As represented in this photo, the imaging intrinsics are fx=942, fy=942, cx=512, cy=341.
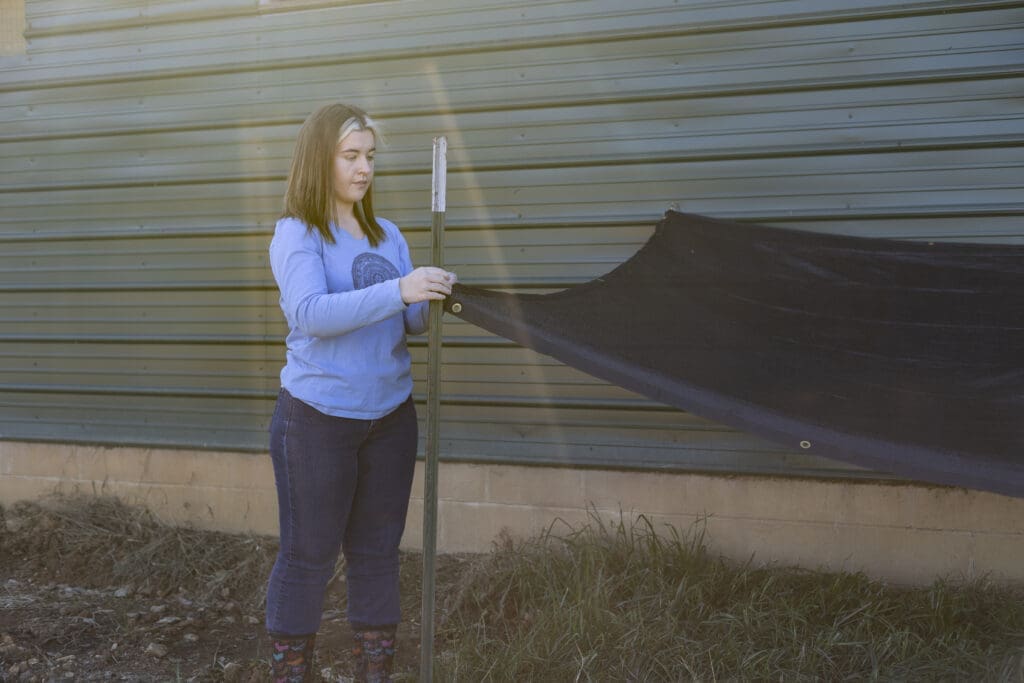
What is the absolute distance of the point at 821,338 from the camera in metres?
2.86

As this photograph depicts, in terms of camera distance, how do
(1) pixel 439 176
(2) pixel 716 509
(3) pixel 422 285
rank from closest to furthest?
(3) pixel 422 285
(1) pixel 439 176
(2) pixel 716 509

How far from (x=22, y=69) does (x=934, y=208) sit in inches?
182

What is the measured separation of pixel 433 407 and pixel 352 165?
740 mm

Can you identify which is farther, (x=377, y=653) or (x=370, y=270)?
(x=377, y=653)

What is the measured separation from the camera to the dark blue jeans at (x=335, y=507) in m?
2.69

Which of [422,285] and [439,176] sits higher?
[439,176]

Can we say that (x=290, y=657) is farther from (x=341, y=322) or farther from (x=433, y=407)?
(x=341, y=322)

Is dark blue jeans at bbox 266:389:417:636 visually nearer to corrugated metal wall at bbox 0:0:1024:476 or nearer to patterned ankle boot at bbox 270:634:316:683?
patterned ankle boot at bbox 270:634:316:683

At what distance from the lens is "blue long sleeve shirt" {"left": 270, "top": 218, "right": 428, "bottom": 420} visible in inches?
100

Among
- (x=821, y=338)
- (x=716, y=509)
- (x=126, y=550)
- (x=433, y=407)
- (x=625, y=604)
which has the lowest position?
(x=126, y=550)

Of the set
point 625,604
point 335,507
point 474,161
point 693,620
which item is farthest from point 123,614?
point 474,161

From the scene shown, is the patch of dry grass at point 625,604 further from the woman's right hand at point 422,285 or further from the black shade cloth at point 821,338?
the woman's right hand at point 422,285

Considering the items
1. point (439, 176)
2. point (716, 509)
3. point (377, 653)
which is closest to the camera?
point (439, 176)

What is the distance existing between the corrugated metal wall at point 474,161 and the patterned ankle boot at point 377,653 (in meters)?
1.60
